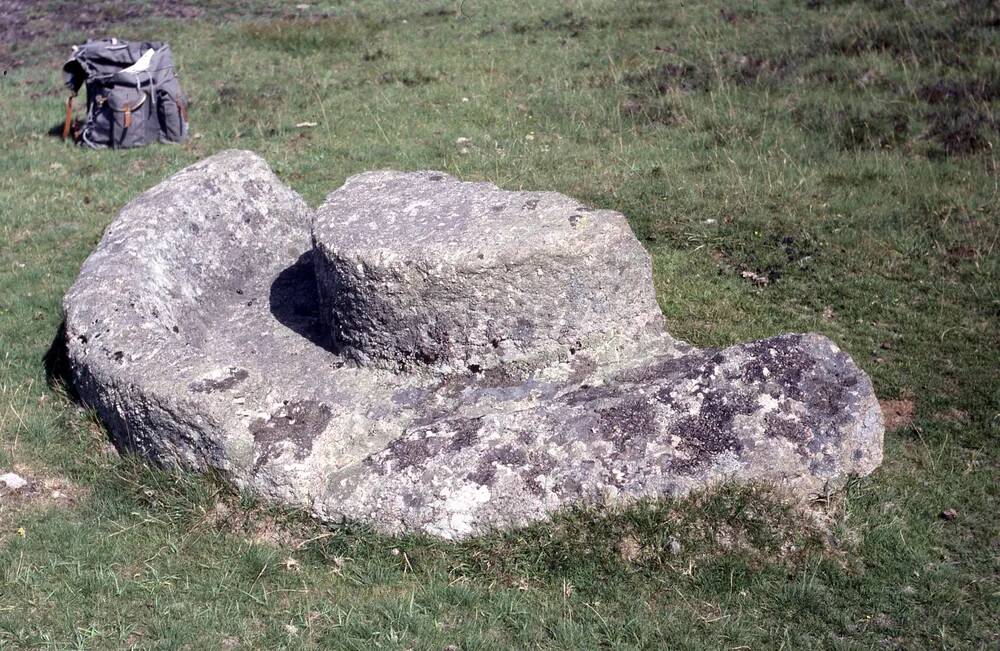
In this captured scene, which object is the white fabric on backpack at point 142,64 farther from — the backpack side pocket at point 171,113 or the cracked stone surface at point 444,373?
the cracked stone surface at point 444,373

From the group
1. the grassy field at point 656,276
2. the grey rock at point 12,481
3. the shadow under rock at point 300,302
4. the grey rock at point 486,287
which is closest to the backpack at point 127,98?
the grassy field at point 656,276

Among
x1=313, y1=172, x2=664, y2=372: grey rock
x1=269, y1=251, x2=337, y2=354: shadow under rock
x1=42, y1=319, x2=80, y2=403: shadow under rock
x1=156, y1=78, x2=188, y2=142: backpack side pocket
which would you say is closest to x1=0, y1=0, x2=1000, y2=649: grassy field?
x1=42, y1=319, x2=80, y2=403: shadow under rock

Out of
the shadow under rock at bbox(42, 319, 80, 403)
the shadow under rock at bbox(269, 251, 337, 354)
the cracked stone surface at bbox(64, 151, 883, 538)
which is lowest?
the shadow under rock at bbox(42, 319, 80, 403)

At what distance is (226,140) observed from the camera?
12.1m

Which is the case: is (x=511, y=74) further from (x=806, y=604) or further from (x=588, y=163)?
(x=806, y=604)

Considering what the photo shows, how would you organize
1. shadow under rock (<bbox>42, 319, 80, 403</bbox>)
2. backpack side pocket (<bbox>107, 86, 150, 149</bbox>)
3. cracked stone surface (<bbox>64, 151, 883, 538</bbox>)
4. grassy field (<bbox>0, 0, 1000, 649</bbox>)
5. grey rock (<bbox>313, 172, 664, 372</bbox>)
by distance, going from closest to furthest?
grassy field (<bbox>0, 0, 1000, 649</bbox>), cracked stone surface (<bbox>64, 151, 883, 538</bbox>), grey rock (<bbox>313, 172, 664, 372</bbox>), shadow under rock (<bbox>42, 319, 80, 403</bbox>), backpack side pocket (<bbox>107, 86, 150, 149</bbox>)

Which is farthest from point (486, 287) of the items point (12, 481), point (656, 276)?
point (12, 481)

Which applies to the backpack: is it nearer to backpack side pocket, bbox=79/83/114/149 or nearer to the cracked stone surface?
backpack side pocket, bbox=79/83/114/149

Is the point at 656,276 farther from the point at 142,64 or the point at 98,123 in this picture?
the point at 98,123

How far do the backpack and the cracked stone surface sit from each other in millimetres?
4911

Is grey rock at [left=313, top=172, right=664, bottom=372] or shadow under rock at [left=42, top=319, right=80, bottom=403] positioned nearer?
grey rock at [left=313, top=172, right=664, bottom=372]

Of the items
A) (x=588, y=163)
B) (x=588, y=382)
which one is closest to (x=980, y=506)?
(x=588, y=382)

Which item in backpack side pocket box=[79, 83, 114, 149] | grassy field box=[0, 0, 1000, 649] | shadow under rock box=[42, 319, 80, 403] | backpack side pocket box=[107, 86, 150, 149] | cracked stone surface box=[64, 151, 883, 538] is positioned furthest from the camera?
backpack side pocket box=[79, 83, 114, 149]

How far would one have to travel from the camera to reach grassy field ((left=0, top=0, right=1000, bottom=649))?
16.2 ft
